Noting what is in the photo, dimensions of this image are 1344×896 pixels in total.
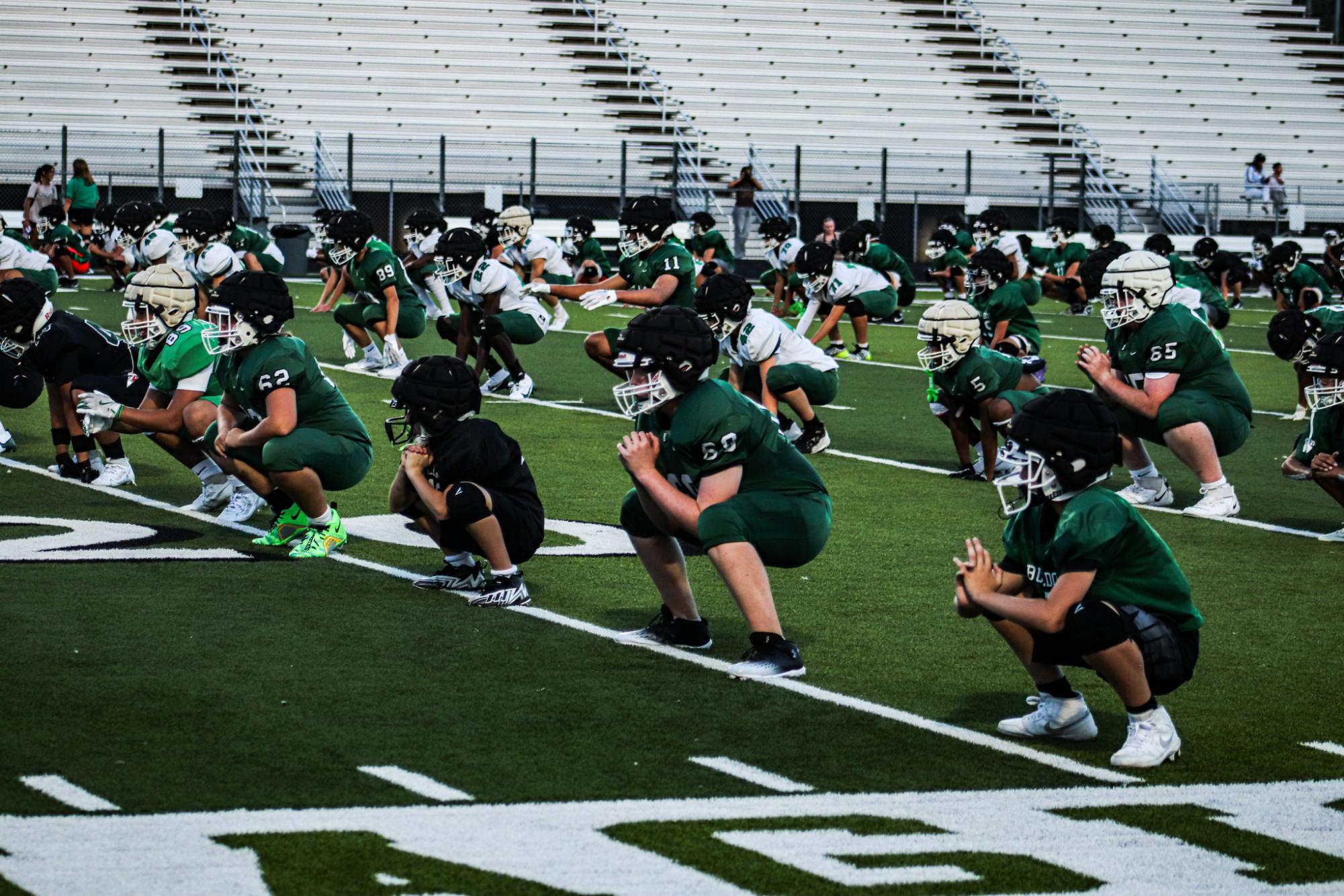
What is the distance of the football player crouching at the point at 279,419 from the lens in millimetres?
7926

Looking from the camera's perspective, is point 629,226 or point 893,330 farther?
point 893,330

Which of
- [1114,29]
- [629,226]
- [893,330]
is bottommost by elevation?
[893,330]

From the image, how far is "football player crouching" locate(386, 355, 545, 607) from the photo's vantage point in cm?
691

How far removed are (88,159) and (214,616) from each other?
2382 cm

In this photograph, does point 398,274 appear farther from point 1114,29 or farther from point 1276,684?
point 1114,29

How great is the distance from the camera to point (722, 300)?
389 inches

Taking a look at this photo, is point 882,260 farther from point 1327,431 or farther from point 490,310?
point 1327,431

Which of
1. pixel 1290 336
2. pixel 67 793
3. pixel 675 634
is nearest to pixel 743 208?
pixel 1290 336

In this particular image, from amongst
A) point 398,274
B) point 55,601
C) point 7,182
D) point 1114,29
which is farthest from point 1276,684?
point 1114,29

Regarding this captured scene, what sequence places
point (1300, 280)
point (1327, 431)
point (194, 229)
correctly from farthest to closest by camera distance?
point (1300, 280) → point (194, 229) → point (1327, 431)

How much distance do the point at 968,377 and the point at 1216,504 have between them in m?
1.47

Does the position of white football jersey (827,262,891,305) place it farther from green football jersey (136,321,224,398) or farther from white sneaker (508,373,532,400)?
green football jersey (136,321,224,398)

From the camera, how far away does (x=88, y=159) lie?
29.1 meters

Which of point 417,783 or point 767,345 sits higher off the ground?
point 767,345
